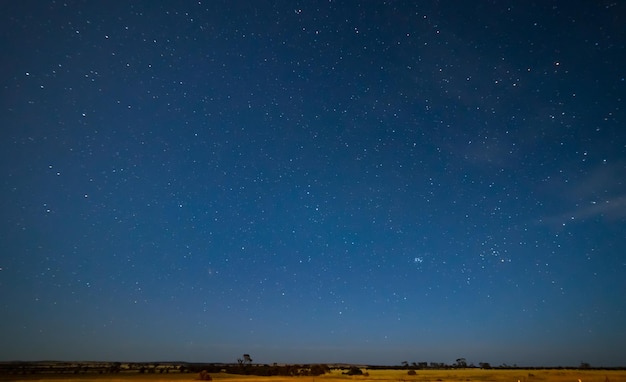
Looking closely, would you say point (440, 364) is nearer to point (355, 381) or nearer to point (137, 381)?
point (355, 381)

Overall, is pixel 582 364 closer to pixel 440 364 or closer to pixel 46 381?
pixel 440 364

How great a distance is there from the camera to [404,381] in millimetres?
56625

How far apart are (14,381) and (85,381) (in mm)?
6664

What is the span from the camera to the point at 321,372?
7094 centimetres

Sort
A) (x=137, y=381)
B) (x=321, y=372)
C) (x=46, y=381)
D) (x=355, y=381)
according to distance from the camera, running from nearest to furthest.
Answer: (x=46, y=381) → (x=137, y=381) → (x=355, y=381) → (x=321, y=372)

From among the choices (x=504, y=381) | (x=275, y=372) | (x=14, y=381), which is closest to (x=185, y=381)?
(x=14, y=381)

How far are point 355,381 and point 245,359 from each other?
59.5 m

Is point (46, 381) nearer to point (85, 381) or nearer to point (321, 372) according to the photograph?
point (85, 381)

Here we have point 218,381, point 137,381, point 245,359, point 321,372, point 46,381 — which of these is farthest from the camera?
point 245,359

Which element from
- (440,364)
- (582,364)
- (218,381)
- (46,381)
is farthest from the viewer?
(440,364)

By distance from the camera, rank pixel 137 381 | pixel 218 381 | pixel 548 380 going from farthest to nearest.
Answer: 1. pixel 548 380
2. pixel 218 381
3. pixel 137 381

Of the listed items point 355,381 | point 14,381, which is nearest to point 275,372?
point 355,381

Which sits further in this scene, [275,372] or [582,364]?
[582,364]

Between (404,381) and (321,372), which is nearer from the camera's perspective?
(404,381)
